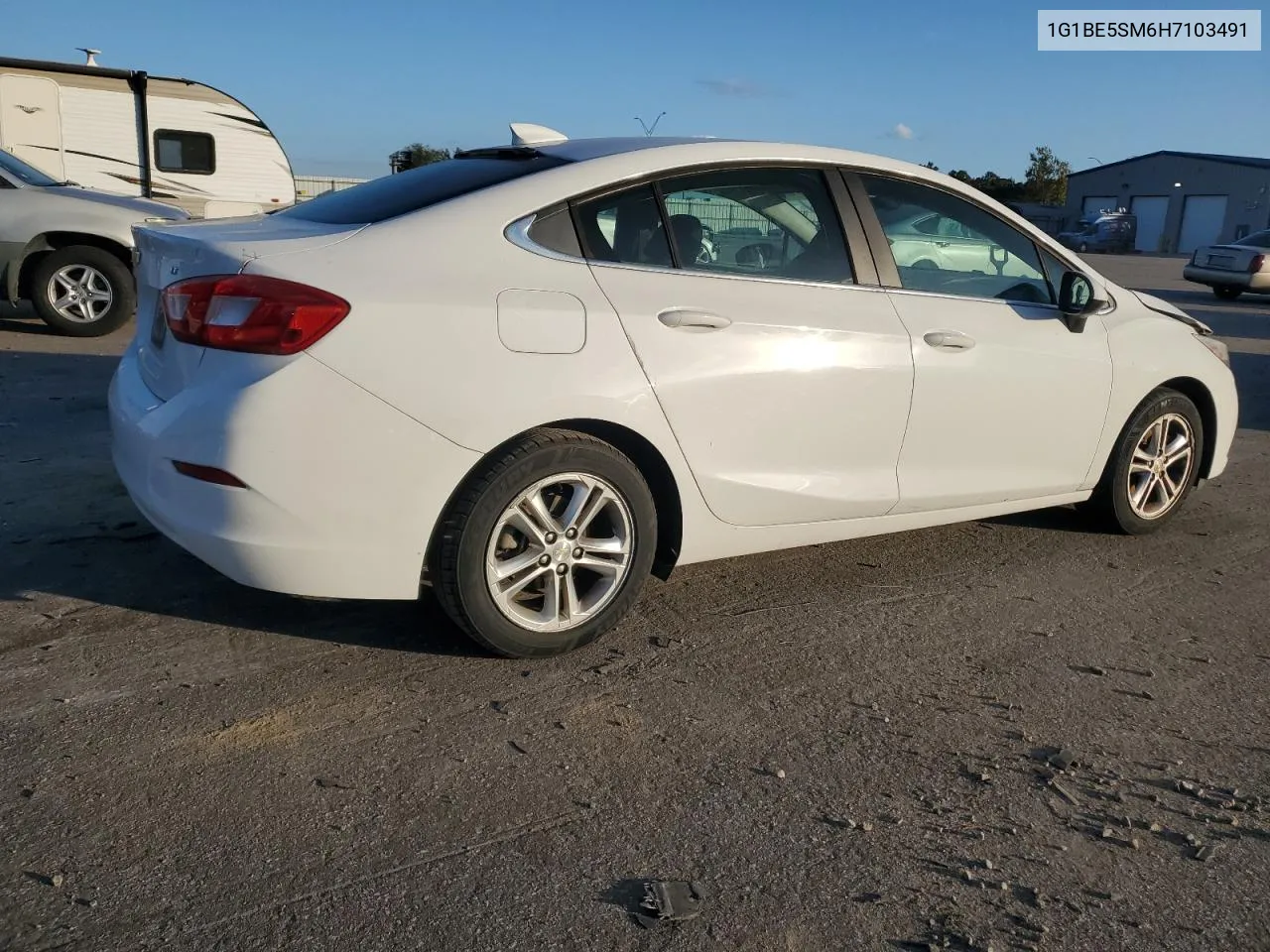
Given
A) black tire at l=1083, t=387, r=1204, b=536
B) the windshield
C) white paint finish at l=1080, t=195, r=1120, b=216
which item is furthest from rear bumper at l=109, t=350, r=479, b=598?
white paint finish at l=1080, t=195, r=1120, b=216

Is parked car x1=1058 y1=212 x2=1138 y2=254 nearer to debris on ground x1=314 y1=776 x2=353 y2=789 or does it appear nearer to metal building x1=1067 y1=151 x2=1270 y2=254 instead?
metal building x1=1067 y1=151 x2=1270 y2=254

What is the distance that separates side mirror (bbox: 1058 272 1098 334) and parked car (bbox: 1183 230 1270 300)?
59.0 feet

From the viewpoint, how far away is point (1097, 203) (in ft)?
214

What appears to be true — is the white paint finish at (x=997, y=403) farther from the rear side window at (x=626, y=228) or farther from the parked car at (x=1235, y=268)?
the parked car at (x=1235, y=268)

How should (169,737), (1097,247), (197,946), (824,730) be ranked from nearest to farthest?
(197,946)
(169,737)
(824,730)
(1097,247)

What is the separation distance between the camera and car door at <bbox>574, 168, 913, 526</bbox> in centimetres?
349

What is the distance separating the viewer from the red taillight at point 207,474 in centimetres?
299

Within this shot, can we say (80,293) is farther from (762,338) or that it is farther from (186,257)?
(762,338)

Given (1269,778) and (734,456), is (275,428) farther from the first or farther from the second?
(1269,778)

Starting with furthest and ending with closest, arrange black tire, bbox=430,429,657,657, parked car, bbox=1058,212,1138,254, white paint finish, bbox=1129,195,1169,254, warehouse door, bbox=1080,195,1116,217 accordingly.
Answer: warehouse door, bbox=1080,195,1116,217 < white paint finish, bbox=1129,195,1169,254 < parked car, bbox=1058,212,1138,254 < black tire, bbox=430,429,657,657

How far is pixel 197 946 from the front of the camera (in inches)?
84.4

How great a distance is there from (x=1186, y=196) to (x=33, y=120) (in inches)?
2283

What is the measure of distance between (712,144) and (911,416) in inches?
48.2

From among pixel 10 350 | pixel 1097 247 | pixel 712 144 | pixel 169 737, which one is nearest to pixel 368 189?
pixel 712 144
